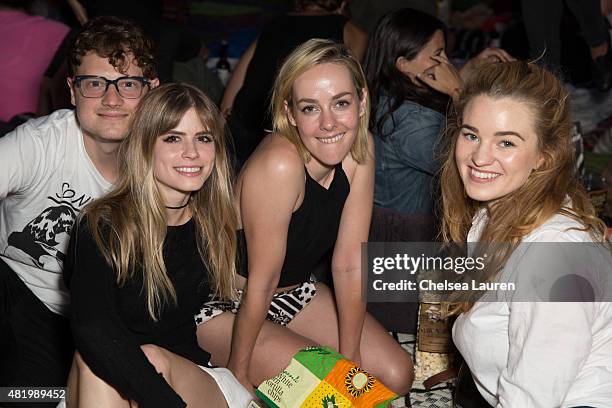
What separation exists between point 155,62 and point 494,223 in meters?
1.09

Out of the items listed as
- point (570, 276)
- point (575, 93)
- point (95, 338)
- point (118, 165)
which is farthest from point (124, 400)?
point (575, 93)

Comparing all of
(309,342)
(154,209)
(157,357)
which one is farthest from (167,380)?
(309,342)

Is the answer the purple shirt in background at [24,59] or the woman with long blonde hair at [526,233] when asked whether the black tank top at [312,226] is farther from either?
the purple shirt in background at [24,59]

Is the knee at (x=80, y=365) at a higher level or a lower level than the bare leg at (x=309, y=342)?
lower

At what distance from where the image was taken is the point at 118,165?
218 cm

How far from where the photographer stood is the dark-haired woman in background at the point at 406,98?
2.92 metres

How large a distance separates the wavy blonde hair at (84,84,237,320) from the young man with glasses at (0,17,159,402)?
0.19 metres

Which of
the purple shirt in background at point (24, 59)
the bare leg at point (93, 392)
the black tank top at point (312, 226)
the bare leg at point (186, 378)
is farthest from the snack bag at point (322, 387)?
the purple shirt in background at point (24, 59)

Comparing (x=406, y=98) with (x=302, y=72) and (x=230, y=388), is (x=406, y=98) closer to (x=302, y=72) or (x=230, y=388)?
(x=302, y=72)

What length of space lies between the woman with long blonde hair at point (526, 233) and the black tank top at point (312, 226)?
46 cm

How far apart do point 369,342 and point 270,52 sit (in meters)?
1.31

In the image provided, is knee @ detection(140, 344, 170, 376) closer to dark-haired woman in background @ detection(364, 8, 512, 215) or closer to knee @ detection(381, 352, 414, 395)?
knee @ detection(381, 352, 414, 395)

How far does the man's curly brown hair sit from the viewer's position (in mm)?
2355

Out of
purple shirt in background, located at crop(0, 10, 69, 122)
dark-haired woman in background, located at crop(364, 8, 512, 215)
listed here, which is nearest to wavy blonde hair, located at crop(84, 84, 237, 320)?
dark-haired woman in background, located at crop(364, 8, 512, 215)
